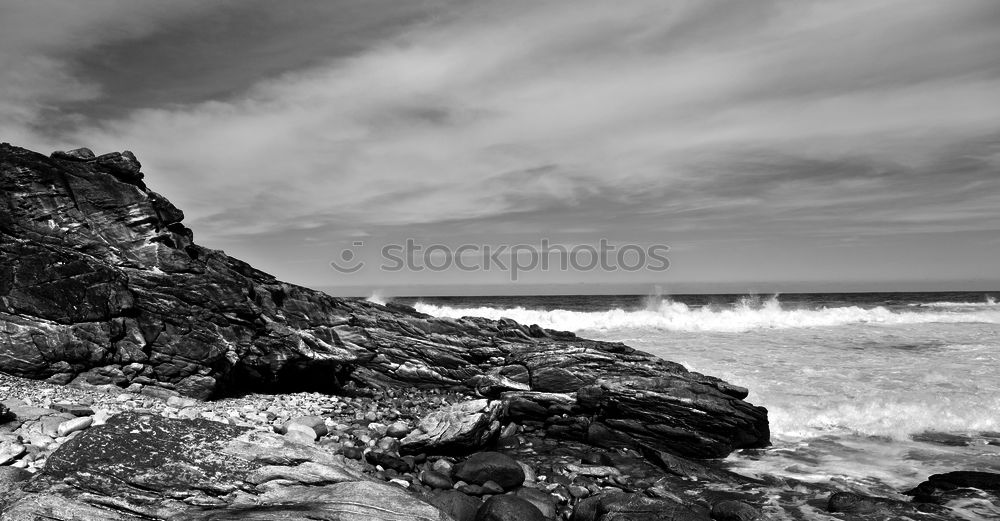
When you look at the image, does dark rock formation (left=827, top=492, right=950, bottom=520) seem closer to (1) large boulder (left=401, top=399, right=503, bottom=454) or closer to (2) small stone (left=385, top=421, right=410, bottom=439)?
(1) large boulder (left=401, top=399, right=503, bottom=454)

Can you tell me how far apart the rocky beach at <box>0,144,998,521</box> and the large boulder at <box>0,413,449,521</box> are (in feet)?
0.09

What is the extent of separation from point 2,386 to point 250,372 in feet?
16.1

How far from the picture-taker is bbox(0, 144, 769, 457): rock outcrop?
39.8 feet

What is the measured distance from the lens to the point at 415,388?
15.6 metres

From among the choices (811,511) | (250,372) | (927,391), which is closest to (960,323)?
(927,391)

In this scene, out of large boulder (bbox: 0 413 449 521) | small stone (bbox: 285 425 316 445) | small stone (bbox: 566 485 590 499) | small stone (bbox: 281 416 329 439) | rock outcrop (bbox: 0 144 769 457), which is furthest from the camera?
rock outcrop (bbox: 0 144 769 457)

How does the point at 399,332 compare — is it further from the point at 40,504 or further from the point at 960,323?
the point at 960,323

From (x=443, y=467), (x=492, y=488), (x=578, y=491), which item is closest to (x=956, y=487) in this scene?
(x=578, y=491)

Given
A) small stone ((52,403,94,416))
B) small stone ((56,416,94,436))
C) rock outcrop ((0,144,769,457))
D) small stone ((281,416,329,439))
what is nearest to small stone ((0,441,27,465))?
small stone ((56,416,94,436))

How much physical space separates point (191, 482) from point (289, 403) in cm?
717

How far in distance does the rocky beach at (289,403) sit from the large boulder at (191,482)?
27 mm

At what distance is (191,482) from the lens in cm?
632

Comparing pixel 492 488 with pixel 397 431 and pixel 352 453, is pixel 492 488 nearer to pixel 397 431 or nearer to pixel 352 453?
pixel 397 431

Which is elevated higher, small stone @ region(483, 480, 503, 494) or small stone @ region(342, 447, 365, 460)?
small stone @ region(342, 447, 365, 460)
